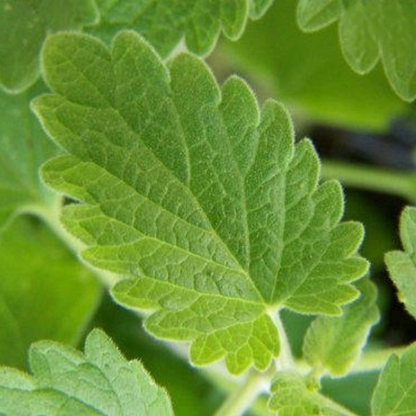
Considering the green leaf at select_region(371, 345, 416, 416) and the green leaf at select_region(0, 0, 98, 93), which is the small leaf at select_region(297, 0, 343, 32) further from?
the green leaf at select_region(371, 345, 416, 416)

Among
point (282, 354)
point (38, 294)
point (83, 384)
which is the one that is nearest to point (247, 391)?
point (282, 354)

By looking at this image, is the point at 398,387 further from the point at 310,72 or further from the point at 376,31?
the point at 310,72

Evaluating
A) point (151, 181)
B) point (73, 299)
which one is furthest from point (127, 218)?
point (73, 299)

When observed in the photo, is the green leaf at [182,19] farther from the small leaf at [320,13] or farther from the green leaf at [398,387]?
the green leaf at [398,387]

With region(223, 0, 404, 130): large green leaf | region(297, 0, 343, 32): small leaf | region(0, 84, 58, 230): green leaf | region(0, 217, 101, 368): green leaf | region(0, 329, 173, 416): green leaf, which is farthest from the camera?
region(223, 0, 404, 130): large green leaf

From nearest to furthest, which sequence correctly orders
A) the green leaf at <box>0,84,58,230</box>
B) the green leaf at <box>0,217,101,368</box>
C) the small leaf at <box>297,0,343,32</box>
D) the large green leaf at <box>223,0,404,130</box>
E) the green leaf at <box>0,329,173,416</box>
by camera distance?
the green leaf at <box>0,329,173,416</box>, the small leaf at <box>297,0,343,32</box>, the green leaf at <box>0,84,58,230</box>, the green leaf at <box>0,217,101,368</box>, the large green leaf at <box>223,0,404,130</box>

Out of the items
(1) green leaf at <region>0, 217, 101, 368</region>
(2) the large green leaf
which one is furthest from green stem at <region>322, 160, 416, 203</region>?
(1) green leaf at <region>0, 217, 101, 368</region>

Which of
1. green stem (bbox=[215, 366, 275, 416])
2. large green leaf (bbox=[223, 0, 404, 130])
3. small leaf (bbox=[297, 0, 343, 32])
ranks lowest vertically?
green stem (bbox=[215, 366, 275, 416])

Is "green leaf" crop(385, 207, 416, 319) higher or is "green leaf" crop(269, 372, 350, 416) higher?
"green leaf" crop(385, 207, 416, 319)
